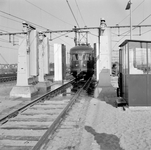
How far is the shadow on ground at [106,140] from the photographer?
15.1 feet

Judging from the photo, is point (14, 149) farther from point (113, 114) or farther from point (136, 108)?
point (136, 108)

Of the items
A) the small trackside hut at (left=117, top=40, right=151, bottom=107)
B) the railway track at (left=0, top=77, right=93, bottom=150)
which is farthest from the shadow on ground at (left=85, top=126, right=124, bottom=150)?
the small trackside hut at (left=117, top=40, right=151, bottom=107)

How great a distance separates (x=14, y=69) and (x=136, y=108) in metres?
42.3

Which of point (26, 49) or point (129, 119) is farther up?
point (26, 49)

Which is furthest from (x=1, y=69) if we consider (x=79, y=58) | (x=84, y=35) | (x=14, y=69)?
(x=79, y=58)

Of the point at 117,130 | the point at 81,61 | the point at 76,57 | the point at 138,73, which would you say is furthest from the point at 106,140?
the point at 76,57

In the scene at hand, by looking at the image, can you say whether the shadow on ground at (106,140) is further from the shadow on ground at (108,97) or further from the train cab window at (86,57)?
the train cab window at (86,57)

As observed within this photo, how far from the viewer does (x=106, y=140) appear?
502 centimetres

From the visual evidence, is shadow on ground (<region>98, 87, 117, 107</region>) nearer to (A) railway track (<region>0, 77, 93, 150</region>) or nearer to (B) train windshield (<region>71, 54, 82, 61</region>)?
(A) railway track (<region>0, 77, 93, 150</region>)

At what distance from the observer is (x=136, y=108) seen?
7.77m

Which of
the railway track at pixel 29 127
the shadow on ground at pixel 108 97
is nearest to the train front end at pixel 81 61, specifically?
the shadow on ground at pixel 108 97

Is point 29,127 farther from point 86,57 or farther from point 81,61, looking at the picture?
point 86,57

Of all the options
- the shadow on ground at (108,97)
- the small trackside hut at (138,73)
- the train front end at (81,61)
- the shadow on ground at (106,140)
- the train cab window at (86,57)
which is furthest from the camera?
the train cab window at (86,57)

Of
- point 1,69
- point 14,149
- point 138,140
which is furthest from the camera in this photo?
point 1,69
